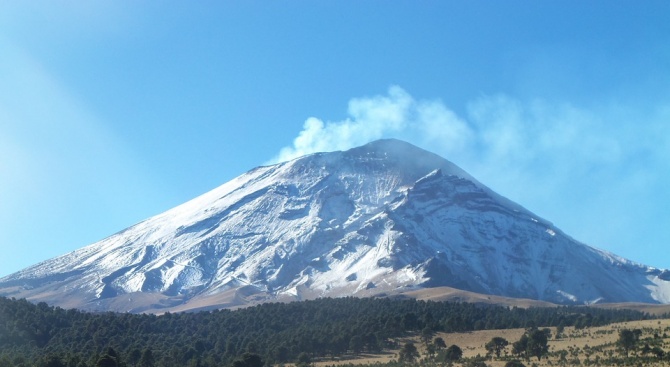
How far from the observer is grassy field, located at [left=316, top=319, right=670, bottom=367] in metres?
69.1

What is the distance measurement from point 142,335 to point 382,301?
5666 cm

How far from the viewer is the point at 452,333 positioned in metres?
103

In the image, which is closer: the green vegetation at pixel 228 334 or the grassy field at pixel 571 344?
the grassy field at pixel 571 344

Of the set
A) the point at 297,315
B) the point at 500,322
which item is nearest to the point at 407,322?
the point at 500,322

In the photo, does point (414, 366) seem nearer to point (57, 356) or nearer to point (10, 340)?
point (57, 356)

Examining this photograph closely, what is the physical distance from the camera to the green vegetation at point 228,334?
272 feet

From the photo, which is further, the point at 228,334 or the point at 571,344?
the point at 228,334

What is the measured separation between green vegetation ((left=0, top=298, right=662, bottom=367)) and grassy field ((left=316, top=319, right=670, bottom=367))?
7.91 ft

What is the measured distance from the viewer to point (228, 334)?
4373 inches

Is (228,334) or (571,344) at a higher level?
(228,334)

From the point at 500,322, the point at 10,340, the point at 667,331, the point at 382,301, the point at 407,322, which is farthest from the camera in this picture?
the point at 382,301

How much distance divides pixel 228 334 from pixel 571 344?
168 feet

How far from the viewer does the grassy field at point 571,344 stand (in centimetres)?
6912

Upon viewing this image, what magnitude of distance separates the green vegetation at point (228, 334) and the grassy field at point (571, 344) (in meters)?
2.41
